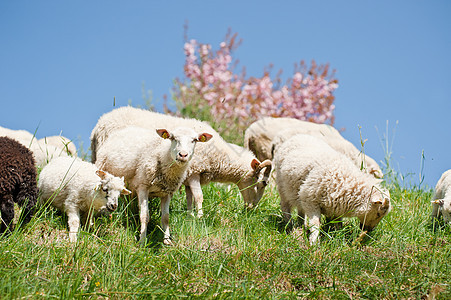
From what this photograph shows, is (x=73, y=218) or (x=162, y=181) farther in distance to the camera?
(x=162, y=181)

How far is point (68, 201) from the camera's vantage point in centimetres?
539

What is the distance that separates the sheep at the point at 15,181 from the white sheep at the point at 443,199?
4.96m

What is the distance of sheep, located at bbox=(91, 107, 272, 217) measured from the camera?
23.5 ft

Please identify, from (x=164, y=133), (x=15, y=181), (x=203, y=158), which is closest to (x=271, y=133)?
(x=203, y=158)

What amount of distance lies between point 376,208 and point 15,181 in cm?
416

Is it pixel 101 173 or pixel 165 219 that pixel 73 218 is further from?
pixel 165 219

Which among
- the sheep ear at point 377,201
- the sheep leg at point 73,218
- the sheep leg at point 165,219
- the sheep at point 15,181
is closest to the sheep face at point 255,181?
the sheep leg at point 165,219

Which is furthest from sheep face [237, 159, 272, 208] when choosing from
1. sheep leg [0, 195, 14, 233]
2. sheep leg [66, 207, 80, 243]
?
sheep leg [0, 195, 14, 233]

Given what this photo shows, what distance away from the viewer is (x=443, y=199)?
6512mm

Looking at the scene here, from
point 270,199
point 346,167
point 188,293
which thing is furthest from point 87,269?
point 270,199

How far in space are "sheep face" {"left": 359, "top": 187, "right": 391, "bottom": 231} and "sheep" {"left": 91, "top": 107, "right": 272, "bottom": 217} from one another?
183 centimetres

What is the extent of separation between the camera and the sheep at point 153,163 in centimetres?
553

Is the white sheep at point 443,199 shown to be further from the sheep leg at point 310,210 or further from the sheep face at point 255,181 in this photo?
the sheep face at point 255,181

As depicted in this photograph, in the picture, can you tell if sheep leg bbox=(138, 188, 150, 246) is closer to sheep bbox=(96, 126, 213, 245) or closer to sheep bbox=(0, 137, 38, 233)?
sheep bbox=(96, 126, 213, 245)
